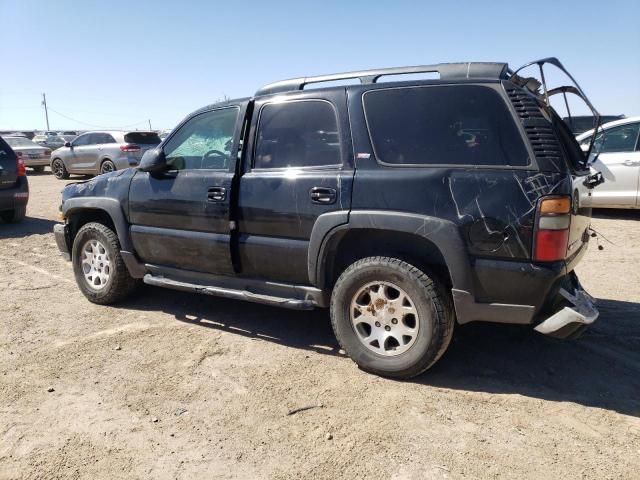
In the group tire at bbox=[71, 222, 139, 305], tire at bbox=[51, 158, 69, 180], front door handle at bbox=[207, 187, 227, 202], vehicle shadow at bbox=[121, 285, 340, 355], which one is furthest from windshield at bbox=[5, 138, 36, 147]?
front door handle at bbox=[207, 187, 227, 202]

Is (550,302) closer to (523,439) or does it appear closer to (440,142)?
(523,439)

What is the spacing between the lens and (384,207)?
128 inches

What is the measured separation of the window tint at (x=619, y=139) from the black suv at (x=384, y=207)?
5716 mm

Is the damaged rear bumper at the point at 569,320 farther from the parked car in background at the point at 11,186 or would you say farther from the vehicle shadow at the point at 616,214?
the parked car in background at the point at 11,186

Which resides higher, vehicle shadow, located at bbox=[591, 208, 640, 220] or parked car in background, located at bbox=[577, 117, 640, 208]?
parked car in background, located at bbox=[577, 117, 640, 208]

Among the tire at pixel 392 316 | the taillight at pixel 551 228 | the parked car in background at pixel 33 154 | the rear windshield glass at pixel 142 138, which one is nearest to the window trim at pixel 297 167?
the tire at pixel 392 316

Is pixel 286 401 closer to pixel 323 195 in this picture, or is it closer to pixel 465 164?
pixel 323 195

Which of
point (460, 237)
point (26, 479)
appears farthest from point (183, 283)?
point (460, 237)

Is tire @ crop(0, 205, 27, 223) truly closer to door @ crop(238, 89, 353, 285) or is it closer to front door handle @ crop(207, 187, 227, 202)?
front door handle @ crop(207, 187, 227, 202)

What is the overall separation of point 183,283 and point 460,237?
240cm

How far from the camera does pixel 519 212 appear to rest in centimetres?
289

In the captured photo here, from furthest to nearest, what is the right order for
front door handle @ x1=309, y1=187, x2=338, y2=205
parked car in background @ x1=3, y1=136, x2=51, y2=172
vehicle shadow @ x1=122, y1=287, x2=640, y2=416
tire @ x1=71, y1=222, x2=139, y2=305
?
parked car in background @ x1=3, y1=136, x2=51, y2=172
tire @ x1=71, y1=222, x2=139, y2=305
front door handle @ x1=309, y1=187, x2=338, y2=205
vehicle shadow @ x1=122, y1=287, x2=640, y2=416

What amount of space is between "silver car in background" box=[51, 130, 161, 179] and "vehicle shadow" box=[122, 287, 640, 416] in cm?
1088

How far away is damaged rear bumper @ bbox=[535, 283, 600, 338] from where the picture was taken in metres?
2.97
